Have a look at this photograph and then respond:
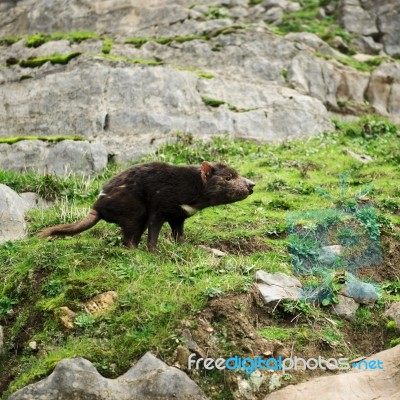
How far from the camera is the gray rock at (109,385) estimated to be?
21.5 feet

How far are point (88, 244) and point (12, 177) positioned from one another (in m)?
5.03

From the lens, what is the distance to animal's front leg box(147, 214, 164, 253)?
9680mm

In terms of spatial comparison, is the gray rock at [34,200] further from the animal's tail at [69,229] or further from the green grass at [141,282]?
the animal's tail at [69,229]

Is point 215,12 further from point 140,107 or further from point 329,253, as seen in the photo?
point 329,253

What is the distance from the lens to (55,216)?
1191 centimetres

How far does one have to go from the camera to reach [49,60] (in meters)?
19.2

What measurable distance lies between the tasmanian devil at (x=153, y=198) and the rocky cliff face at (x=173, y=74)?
6021 millimetres

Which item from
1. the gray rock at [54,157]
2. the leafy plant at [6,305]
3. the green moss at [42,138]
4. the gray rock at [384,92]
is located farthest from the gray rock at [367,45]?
the leafy plant at [6,305]

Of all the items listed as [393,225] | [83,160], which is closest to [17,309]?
[393,225]

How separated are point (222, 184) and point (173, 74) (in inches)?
361

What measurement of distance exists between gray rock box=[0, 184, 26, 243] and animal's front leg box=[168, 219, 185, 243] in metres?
2.94

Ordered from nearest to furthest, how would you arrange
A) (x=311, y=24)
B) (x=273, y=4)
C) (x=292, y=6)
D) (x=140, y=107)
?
(x=140, y=107)
(x=311, y=24)
(x=273, y=4)
(x=292, y=6)

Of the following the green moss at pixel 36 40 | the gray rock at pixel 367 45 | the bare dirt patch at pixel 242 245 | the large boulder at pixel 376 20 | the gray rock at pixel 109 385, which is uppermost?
the gray rock at pixel 109 385

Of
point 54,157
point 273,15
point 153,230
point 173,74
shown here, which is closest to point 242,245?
point 153,230
